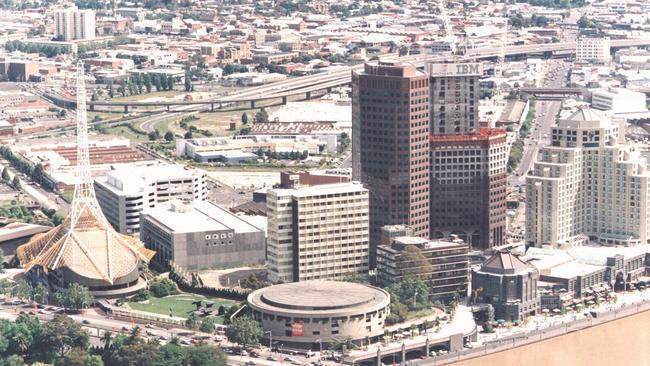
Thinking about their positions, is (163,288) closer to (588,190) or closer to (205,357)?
(205,357)

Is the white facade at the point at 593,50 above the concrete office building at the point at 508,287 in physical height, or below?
above

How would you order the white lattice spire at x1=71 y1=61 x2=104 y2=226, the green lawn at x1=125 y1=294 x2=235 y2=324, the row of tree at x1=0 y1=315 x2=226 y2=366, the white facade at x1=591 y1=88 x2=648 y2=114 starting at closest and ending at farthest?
the row of tree at x1=0 y1=315 x2=226 y2=366 < the green lawn at x1=125 y1=294 x2=235 y2=324 < the white lattice spire at x1=71 y1=61 x2=104 y2=226 < the white facade at x1=591 y1=88 x2=648 y2=114

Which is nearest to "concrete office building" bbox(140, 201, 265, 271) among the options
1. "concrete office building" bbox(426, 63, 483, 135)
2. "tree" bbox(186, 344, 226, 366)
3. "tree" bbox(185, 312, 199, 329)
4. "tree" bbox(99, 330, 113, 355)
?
"tree" bbox(185, 312, 199, 329)

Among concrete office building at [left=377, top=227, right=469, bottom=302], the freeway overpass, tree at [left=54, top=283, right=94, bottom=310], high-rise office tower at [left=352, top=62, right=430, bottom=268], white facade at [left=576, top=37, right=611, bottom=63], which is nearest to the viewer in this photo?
tree at [left=54, top=283, right=94, bottom=310]

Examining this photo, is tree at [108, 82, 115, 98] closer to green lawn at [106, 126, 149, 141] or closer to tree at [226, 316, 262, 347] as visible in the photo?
green lawn at [106, 126, 149, 141]

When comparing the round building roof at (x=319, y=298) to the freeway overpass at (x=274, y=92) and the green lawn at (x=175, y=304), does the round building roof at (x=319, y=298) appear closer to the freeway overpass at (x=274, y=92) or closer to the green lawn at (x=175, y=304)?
the green lawn at (x=175, y=304)

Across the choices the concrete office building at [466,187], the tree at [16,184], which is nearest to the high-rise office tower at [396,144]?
the concrete office building at [466,187]

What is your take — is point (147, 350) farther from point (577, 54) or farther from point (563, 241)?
point (577, 54)
